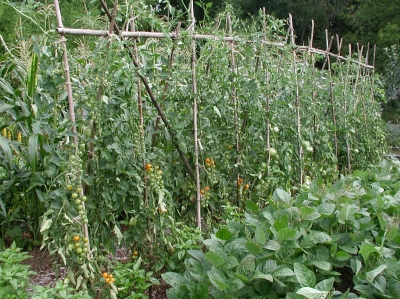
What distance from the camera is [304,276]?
1.42 meters

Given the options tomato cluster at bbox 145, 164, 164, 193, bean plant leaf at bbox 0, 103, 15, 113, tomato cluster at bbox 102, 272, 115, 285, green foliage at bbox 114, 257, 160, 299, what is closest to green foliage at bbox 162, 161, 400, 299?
green foliage at bbox 114, 257, 160, 299

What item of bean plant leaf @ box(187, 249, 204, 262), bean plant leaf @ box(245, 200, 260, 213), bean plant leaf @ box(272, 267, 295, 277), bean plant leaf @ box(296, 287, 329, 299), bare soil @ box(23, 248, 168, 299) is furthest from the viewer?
bare soil @ box(23, 248, 168, 299)

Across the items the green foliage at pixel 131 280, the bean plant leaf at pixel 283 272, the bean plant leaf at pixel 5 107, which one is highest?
the bean plant leaf at pixel 5 107

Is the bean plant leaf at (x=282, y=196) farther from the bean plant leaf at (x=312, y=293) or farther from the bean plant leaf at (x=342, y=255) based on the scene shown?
the bean plant leaf at (x=312, y=293)

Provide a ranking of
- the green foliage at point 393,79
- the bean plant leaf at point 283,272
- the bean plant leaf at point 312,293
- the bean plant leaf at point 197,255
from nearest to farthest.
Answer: the bean plant leaf at point 312,293 < the bean plant leaf at point 283,272 < the bean plant leaf at point 197,255 < the green foliage at point 393,79

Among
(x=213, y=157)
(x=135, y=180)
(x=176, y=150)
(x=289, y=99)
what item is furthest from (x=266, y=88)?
(x=135, y=180)

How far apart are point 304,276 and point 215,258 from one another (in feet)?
1.06

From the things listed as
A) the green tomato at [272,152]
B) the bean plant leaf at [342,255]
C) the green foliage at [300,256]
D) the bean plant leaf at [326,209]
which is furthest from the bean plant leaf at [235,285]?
the green tomato at [272,152]

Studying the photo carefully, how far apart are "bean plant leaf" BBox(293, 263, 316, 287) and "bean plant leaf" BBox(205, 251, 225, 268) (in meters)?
0.27

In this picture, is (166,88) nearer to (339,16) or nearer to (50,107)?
(50,107)

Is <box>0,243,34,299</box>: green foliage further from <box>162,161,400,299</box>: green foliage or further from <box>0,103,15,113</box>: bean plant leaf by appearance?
<box>0,103,15,113</box>: bean plant leaf

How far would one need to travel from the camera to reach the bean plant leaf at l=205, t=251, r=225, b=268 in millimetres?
1455

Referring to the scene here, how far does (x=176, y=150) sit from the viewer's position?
2.51 meters

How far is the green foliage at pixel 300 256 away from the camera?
1.44 m
